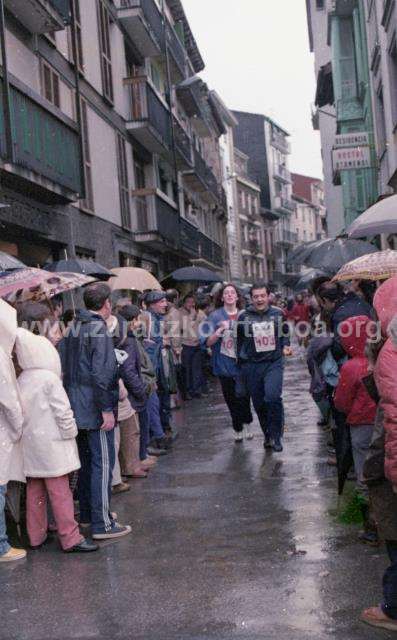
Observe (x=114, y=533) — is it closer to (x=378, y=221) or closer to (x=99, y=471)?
(x=99, y=471)

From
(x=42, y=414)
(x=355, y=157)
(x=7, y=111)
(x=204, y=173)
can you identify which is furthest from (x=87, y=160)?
(x=204, y=173)

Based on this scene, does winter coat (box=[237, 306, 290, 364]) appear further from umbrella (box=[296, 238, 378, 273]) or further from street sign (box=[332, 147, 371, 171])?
street sign (box=[332, 147, 371, 171])

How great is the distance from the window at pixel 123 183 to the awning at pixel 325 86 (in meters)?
14.2

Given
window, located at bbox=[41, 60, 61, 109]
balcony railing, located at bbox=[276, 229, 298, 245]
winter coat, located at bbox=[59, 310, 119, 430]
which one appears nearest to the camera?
winter coat, located at bbox=[59, 310, 119, 430]

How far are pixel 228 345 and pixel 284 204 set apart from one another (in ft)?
243

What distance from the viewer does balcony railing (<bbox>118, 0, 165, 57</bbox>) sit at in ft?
71.5

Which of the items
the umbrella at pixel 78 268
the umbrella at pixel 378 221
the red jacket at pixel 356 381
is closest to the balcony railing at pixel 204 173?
the umbrella at pixel 78 268

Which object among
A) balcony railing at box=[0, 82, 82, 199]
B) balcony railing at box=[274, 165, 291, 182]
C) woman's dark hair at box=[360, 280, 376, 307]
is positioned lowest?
woman's dark hair at box=[360, 280, 376, 307]

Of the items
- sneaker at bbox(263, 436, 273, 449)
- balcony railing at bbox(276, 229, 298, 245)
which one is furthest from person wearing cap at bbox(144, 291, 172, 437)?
balcony railing at bbox(276, 229, 298, 245)

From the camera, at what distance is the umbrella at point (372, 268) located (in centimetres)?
748

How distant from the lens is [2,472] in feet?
18.6

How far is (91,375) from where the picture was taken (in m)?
6.09

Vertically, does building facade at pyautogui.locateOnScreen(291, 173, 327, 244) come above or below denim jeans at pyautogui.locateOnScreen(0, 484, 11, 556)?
above

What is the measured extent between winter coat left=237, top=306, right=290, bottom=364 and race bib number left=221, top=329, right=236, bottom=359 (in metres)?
0.50
